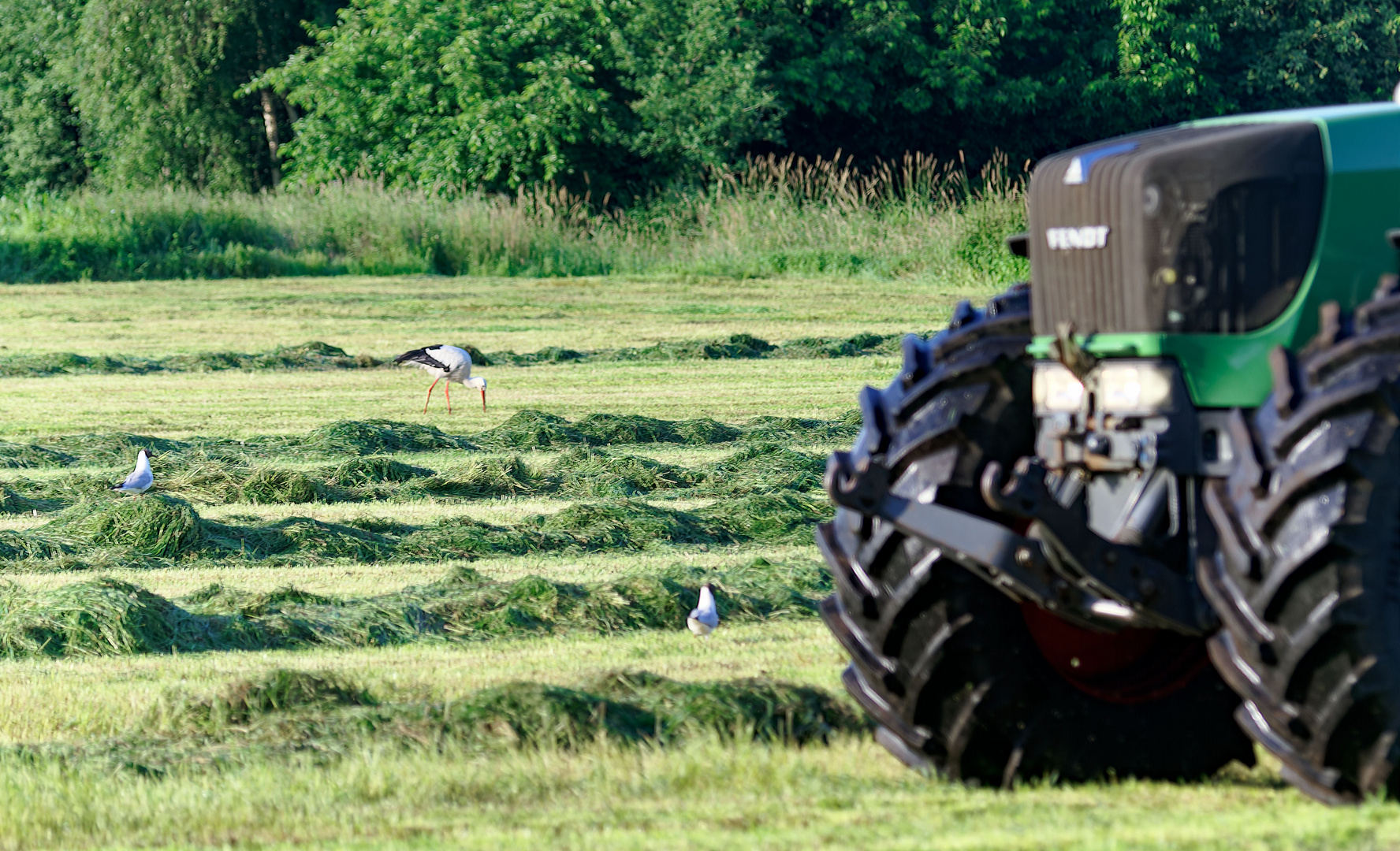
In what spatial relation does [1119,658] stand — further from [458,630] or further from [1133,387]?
[458,630]

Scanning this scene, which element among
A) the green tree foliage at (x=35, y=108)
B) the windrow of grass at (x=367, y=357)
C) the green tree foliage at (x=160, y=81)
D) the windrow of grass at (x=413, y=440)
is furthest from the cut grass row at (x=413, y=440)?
the green tree foliage at (x=35, y=108)

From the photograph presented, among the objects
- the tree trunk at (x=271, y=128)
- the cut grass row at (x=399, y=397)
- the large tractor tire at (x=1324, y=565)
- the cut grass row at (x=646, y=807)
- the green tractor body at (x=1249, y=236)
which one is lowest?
the cut grass row at (x=399, y=397)

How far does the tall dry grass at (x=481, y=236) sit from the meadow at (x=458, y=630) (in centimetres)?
1122

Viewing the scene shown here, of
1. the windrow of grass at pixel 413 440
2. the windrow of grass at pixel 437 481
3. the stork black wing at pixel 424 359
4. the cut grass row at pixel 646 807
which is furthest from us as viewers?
the stork black wing at pixel 424 359

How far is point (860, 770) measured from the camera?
16.3 ft

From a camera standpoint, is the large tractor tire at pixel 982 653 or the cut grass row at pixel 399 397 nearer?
the large tractor tire at pixel 982 653

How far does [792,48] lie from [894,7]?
2510 millimetres

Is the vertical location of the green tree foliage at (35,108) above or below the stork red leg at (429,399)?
above

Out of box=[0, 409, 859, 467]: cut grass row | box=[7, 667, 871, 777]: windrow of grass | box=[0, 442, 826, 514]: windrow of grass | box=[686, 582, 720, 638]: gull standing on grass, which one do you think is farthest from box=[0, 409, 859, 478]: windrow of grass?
box=[7, 667, 871, 777]: windrow of grass

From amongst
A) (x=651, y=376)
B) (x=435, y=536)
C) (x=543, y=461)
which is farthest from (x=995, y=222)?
(x=435, y=536)

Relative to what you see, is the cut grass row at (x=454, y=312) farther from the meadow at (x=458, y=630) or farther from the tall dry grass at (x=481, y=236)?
the meadow at (x=458, y=630)

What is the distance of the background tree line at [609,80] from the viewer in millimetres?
37812

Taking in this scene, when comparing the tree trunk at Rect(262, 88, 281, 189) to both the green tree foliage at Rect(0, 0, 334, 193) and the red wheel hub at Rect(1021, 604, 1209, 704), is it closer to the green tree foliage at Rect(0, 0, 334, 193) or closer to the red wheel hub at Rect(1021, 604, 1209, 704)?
the green tree foliage at Rect(0, 0, 334, 193)

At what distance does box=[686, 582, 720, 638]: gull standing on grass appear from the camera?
291 inches
